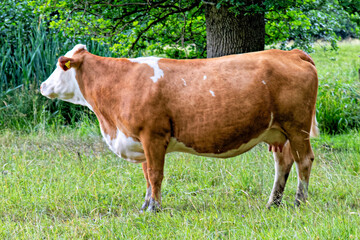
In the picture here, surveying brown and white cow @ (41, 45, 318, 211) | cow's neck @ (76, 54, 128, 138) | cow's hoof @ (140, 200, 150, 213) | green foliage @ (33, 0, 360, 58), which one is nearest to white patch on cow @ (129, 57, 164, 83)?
brown and white cow @ (41, 45, 318, 211)

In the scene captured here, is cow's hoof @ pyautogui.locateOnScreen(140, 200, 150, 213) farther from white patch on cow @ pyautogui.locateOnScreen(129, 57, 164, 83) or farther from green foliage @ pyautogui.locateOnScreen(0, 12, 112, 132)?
green foliage @ pyautogui.locateOnScreen(0, 12, 112, 132)

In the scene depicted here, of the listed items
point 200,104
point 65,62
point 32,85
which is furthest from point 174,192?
point 32,85

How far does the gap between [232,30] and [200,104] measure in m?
2.37

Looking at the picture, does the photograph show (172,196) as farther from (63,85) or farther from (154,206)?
(63,85)

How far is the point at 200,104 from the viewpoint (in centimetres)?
411

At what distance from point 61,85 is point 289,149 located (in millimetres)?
2030

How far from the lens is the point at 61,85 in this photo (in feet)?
14.7

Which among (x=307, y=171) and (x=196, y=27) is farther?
(x=196, y=27)

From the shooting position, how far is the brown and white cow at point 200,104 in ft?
13.5

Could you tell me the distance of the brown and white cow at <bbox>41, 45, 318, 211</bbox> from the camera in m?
4.11

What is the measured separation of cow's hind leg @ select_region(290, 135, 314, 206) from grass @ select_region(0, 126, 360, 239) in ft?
0.35

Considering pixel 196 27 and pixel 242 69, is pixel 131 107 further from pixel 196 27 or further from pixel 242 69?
pixel 196 27

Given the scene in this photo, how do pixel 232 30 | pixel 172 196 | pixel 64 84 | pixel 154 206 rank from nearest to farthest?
pixel 154 206
pixel 64 84
pixel 172 196
pixel 232 30

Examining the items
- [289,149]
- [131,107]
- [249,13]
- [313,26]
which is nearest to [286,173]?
[289,149]
